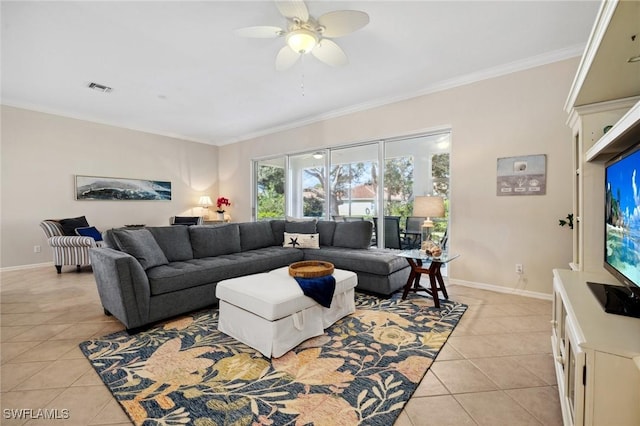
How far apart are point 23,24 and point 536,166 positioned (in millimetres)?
5431

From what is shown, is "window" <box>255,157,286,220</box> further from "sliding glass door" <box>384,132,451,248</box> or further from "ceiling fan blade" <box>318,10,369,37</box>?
"ceiling fan blade" <box>318,10,369,37</box>

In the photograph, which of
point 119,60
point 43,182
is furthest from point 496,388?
point 43,182

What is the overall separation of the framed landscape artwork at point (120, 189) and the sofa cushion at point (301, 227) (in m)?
3.59

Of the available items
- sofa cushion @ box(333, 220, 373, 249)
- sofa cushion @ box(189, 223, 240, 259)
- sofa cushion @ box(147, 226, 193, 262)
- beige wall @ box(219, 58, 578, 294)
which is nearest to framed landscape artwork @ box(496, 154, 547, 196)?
beige wall @ box(219, 58, 578, 294)

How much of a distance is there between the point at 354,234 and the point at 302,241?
77cm

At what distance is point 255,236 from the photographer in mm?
4105

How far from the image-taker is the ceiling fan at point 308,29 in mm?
2074

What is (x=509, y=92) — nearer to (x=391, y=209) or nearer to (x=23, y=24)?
(x=391, y=209)

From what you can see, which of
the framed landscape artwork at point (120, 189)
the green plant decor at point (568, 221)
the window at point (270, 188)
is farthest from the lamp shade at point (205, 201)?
the green plant decor at point (568, 221)

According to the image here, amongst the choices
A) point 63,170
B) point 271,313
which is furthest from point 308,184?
point 63,170

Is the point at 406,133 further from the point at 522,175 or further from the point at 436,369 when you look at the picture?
the point at 436,369

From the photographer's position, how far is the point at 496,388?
5.33 feet

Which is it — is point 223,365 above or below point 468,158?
below

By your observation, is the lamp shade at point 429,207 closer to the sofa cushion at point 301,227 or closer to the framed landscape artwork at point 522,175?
the framed landscape artwork at point 522,175
